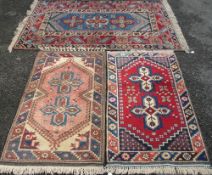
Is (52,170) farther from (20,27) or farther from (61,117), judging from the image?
(20,27)

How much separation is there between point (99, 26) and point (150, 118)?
1.58 meters

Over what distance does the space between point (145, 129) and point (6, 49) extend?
1.80m

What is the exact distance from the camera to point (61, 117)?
8.23 ft

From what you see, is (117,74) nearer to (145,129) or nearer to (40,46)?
(145,129)

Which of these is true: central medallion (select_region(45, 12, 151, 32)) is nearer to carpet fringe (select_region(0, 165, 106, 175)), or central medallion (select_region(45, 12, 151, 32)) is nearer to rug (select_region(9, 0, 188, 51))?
rug (select_region(9, 0, 188, 51))

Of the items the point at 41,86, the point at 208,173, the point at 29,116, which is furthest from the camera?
the point at 41,86

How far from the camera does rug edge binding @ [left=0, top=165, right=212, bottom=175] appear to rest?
2135 mm

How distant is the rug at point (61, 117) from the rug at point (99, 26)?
0.84 ft

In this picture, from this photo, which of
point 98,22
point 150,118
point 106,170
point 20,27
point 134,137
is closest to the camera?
point 106,170

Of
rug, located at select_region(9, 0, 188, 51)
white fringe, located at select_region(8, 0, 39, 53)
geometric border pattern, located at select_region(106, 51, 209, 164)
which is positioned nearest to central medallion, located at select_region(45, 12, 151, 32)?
rug, located at select_region(9, 0, 188, 51)

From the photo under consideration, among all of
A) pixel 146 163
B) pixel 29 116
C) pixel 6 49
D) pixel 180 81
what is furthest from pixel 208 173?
pixel 6 49

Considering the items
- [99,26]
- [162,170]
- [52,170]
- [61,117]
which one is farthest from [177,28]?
[52,170]

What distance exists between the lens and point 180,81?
287cm

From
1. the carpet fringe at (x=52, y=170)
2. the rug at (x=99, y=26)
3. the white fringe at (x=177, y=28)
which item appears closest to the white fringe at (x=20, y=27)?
the rug at (x=99, y=26)
